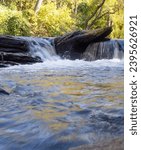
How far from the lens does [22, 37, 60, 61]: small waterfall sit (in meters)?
15.0

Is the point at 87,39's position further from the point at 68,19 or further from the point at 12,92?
the point at 12,92

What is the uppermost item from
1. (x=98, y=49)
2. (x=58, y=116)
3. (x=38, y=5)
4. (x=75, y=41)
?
(x=38, y=5)

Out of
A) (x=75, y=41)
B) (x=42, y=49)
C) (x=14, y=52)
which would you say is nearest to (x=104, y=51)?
(x=75, y=41)

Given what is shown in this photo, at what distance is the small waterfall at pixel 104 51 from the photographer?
55.1 feet

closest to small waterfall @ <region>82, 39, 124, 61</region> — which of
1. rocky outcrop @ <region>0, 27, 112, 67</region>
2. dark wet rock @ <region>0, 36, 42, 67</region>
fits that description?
rocky outcrop @ <region>0, 27, 112, 67</region>

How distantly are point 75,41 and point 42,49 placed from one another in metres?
1.90

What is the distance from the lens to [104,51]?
1686 cm

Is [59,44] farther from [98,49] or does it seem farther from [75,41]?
[98,49]

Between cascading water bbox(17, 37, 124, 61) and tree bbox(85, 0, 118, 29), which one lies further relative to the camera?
tree bbox(85, 0, 118, 29)

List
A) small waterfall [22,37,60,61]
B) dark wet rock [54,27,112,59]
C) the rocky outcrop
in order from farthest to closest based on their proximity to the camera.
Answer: dark wet rock [54,27,112,59] < small waterfall [22,37,60,61] < the rocky outcrop

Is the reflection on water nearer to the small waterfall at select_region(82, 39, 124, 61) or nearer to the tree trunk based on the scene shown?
the small waterfall at select_region(82, 39, 124, 61)

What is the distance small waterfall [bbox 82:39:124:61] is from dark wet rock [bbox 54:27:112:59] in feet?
0.98

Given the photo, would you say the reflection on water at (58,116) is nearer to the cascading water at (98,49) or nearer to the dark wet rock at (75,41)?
the cascading water at (98,49)

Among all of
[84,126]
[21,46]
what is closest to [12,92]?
[84,126]
